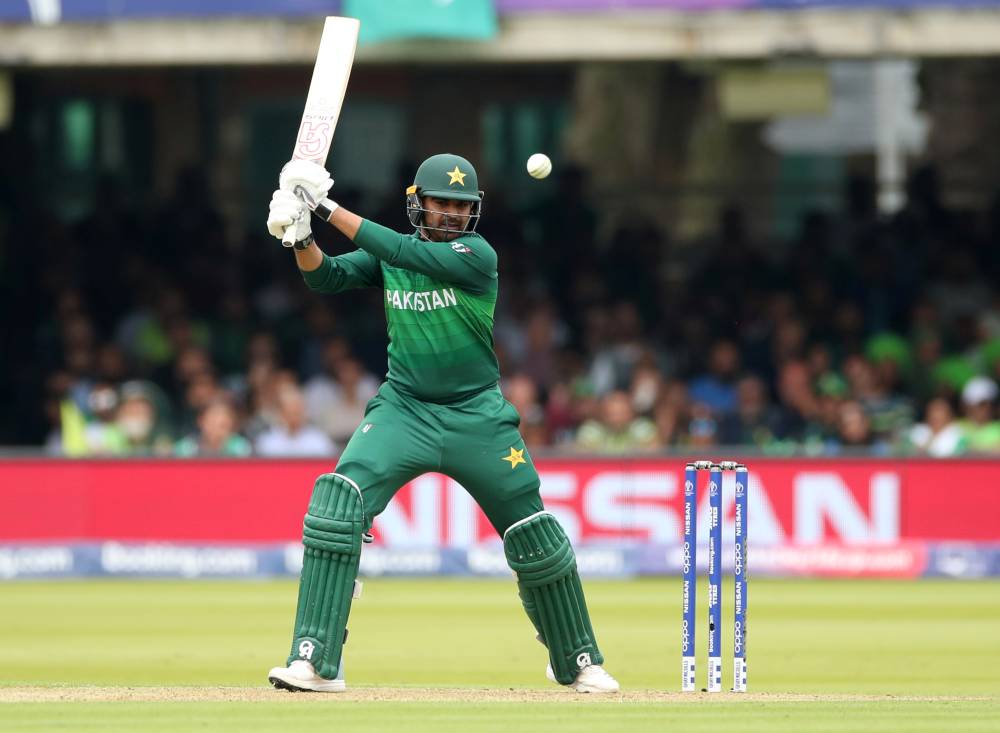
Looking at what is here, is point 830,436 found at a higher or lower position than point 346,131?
lower

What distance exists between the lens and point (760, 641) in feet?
29.9

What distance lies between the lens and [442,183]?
20.8ft

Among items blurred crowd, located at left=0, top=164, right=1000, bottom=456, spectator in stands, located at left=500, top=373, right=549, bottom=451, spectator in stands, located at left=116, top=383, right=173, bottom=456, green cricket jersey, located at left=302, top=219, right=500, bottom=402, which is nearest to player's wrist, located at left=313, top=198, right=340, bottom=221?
green cricket jersey, located at left=302, top=219, right=500, bottom=402

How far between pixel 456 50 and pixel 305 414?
2.88 meters

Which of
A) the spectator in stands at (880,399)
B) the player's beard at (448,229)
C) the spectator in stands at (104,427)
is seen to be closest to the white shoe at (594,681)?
the player's beard at (448,229)

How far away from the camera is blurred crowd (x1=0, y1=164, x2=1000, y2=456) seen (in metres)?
13.6

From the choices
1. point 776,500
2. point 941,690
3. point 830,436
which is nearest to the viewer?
point 941,690

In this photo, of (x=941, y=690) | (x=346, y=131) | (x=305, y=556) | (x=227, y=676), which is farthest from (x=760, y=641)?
(x=346, y=131)

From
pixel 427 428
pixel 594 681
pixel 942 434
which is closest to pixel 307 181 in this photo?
pixel 427 428

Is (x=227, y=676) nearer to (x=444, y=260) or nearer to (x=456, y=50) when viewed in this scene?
(x=444, y=260)

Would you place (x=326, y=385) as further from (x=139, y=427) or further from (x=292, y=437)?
(x=139, y=427)

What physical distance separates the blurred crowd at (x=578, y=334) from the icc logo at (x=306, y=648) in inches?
271

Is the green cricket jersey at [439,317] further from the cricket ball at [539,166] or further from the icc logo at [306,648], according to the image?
the icc logo at [306,648]

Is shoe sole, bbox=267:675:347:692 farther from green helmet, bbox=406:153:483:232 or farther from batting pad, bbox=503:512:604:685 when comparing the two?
green helmet, bbox=406:153:483:232
